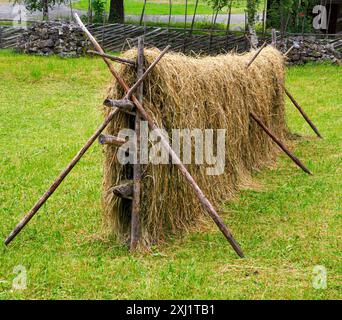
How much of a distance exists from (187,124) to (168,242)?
1316 mm

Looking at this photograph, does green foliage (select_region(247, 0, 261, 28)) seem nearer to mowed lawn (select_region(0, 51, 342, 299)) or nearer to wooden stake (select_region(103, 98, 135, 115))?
mowed lawn (select_region(0, 51, 342, 299))

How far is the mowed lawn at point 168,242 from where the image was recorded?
559 centimetres

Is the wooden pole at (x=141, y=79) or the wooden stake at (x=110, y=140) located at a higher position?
the wooden pole at (x=141, y=79)

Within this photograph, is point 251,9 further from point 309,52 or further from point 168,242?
point 168,242

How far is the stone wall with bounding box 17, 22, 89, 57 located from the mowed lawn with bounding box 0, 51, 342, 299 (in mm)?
8886

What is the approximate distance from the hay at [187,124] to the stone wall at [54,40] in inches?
495

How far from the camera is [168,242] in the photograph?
265 inches

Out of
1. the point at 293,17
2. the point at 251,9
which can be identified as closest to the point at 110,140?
the point at 251,9

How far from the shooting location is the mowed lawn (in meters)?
5.59

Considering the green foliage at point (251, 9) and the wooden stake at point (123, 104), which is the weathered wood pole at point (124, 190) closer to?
the wooden stake at point (123, 104)

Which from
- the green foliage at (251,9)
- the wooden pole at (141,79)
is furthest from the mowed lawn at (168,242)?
the green foliage at (251,9)

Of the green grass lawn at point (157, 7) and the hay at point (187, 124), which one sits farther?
the green grass lawn at point (157, 7)
